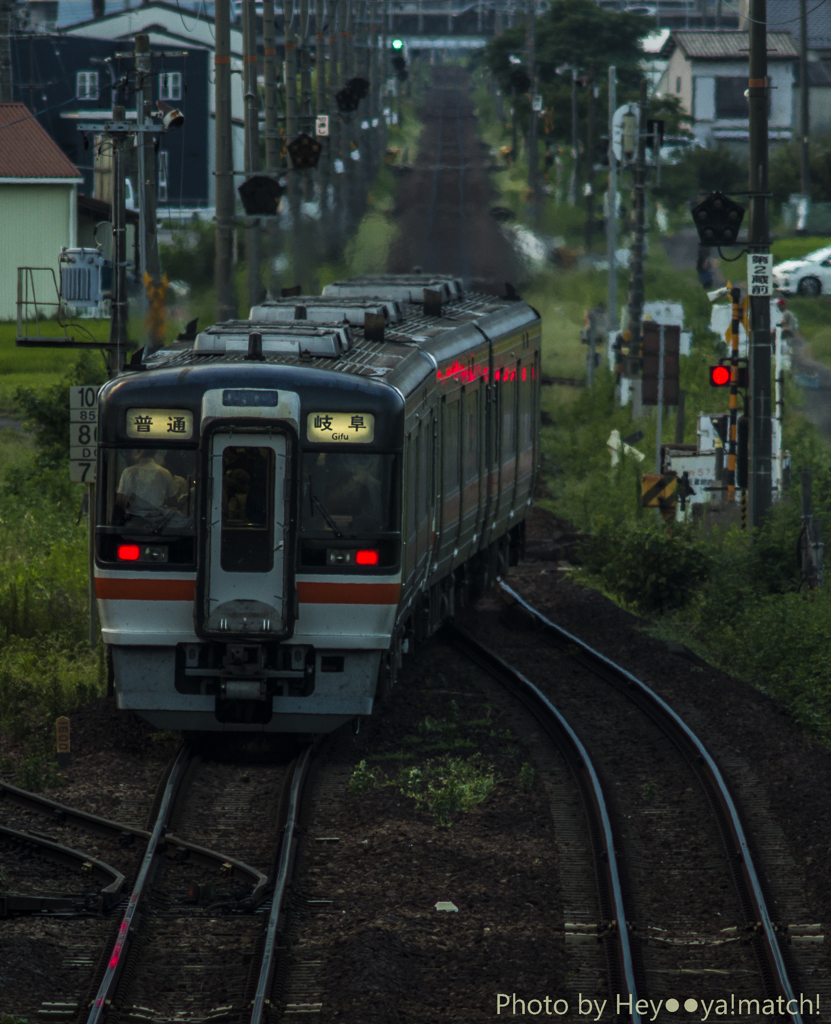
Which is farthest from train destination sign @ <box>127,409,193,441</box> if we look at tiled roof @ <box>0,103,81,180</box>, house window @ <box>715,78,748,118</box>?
house window @ <box>715,78,748,118</box>

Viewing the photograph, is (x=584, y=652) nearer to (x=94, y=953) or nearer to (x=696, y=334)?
(x=94, y=953)

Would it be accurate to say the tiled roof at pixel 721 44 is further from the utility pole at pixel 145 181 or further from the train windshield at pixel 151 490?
the train windshield at pixel 151 490

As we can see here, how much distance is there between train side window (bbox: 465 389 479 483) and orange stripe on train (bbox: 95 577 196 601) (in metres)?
4.23

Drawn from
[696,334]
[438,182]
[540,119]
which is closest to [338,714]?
[696,334]

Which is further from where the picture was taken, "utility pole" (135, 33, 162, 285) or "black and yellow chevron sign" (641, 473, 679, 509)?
"black and yellow chevron sign" (641, 473, 679, 509)

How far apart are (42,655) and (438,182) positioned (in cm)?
5242

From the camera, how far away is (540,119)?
69750 mm

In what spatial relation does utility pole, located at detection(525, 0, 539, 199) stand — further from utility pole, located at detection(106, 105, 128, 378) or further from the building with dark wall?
utility pole, located at detection(106, 105, 128, 378)

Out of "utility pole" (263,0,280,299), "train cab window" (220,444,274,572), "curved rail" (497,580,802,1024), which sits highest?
"utility pole" (263,0,280,299)

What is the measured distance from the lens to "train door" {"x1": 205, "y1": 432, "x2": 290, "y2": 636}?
1091cm

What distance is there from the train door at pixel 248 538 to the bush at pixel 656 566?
8.21 m

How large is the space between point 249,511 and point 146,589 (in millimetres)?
922

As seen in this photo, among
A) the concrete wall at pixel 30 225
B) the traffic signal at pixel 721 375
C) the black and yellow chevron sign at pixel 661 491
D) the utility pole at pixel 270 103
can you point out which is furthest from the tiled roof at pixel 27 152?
the traffic signal at pixel 721 375

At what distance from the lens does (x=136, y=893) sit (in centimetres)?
869
